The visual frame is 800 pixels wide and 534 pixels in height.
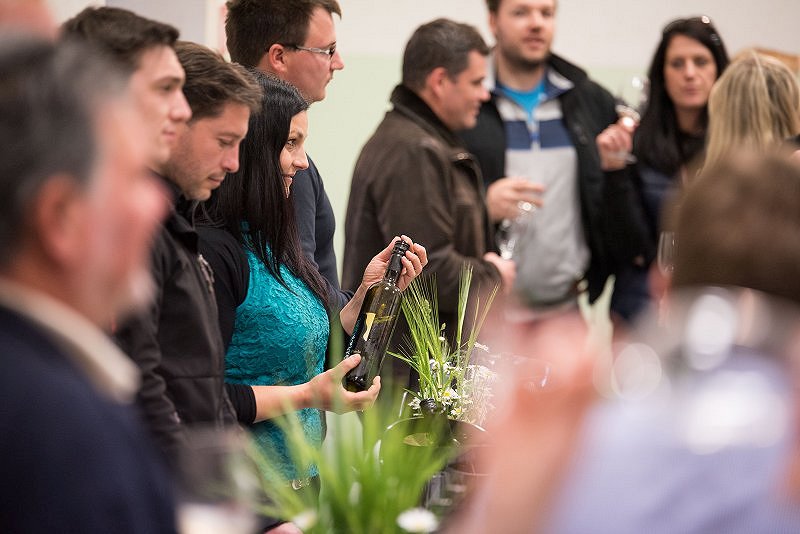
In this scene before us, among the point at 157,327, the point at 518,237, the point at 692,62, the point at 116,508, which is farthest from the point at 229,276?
the point at 692,62

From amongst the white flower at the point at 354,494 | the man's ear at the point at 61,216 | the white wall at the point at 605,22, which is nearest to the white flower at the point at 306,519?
the white flower at the point at 354,494

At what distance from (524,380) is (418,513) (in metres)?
0.31

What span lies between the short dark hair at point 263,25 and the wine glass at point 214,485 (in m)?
2.03

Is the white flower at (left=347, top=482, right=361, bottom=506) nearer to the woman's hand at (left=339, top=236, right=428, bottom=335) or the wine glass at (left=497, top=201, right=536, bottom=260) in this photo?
the woman's hand at (left=339, top=236, right=428, bottom=335)

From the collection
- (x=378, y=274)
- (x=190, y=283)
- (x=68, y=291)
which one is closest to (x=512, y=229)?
(x=378, y=274)

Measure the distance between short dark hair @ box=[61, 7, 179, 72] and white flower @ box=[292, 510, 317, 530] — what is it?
0.71 m

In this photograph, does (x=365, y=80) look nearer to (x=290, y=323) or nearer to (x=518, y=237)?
(x=518, y=237)

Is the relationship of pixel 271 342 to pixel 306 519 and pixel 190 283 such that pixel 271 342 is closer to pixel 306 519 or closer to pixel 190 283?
pixel 190 283

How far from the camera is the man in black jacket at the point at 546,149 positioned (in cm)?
389

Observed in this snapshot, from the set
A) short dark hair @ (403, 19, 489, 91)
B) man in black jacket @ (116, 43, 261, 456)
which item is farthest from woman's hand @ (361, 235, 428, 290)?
short dark hair @ (403, 19, 489, 91)

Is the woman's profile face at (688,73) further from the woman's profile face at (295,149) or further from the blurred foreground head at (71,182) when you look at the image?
the blurred foreground head at (71,182)

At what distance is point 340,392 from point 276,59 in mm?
1204

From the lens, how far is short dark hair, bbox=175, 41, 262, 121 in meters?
1.77

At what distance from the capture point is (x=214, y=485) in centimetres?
81
